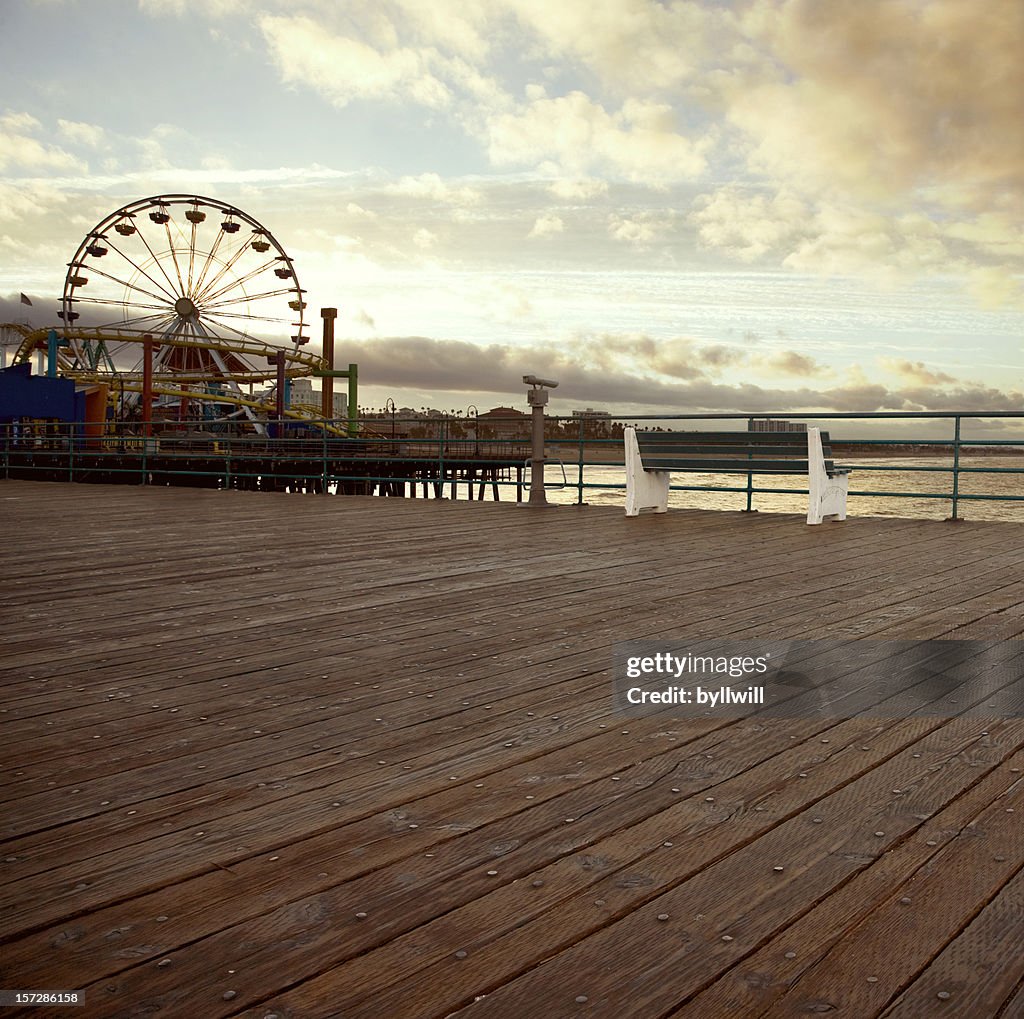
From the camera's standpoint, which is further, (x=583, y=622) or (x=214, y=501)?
(x=214, y=501)

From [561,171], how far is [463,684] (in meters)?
12.8

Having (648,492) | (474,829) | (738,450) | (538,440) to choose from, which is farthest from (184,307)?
(474,829)

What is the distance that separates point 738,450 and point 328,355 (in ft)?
130

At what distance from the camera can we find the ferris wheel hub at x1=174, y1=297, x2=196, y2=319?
1398 inches

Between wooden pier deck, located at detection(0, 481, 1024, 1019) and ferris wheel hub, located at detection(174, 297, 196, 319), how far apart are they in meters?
35.2

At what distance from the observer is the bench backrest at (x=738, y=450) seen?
6.61 meters

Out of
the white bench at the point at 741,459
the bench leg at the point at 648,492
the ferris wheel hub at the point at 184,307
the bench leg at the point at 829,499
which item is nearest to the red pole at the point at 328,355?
the ferris wheel hub at the point at 184,307

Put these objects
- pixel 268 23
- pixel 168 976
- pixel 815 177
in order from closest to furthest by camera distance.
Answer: pixel 168 976 → pixel 815 177 → pixel 268 23

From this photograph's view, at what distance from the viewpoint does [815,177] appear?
1349cm

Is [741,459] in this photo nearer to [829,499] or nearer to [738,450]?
[738,450]

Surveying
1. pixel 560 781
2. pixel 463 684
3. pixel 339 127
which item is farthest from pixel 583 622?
pixel 339 127

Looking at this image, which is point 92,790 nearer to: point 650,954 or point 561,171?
point 650,954

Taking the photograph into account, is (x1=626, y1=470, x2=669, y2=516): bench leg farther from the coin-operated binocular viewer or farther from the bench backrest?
the coin-operated binocular viewer

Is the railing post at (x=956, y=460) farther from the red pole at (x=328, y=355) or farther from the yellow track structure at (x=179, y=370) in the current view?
the red pole at (x=328, y=355)
